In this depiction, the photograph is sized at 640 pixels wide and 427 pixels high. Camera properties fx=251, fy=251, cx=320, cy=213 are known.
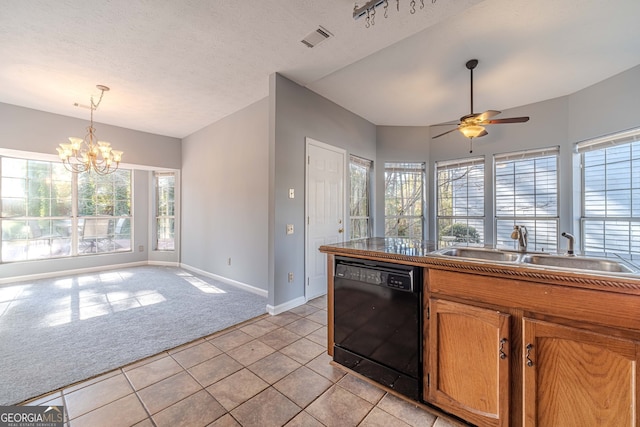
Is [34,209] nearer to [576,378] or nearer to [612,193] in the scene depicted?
[576,378]

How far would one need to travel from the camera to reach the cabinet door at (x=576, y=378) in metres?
0.98

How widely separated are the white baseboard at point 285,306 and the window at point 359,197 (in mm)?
1488

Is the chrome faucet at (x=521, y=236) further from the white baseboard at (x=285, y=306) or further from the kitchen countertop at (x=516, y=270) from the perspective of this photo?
the white baseboard at (x=285, y=306)

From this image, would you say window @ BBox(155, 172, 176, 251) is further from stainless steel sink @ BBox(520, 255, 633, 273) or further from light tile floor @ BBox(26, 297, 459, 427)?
stainless steel sink @ BBox(520, 255, 633, 273)

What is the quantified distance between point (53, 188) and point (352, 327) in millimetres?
6086

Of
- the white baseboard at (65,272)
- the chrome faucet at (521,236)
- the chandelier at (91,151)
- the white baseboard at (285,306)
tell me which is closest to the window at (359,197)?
the white baseboard at (285,306)

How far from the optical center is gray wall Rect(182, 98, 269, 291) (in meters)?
3.67

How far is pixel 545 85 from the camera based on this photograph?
3369mm

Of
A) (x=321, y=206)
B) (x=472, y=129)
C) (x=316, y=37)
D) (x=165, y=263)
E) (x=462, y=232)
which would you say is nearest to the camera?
(x=316, y=37)

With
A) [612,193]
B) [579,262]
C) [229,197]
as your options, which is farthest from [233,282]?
[612,193]

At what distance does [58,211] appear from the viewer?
4.73 meters

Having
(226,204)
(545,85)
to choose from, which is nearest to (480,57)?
(545,85)

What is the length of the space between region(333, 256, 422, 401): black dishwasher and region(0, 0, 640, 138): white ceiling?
2.11m

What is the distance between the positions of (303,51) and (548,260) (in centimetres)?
271
